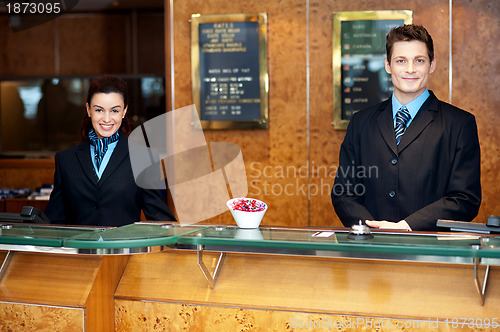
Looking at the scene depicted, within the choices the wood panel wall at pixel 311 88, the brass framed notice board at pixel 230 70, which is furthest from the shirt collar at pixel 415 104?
the brass framed notice board at pixel 230 70

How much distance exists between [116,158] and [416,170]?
135cm

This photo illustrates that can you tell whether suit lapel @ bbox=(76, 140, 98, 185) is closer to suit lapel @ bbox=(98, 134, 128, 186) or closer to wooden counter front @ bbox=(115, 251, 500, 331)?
suit lapel @ bbox=(98, 134, 128, 186)

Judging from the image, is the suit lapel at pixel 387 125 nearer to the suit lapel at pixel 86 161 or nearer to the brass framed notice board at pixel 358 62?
the suit lapel at pixel 86 161

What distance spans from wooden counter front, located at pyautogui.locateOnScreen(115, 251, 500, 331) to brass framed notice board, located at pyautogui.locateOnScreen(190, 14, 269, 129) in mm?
2369

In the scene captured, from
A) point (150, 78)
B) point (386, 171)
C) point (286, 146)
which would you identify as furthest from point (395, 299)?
point (150, 78)

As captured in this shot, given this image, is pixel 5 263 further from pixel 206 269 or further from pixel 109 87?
pixel 109 87

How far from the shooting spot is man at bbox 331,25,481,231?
2.32 m

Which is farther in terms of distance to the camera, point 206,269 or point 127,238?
point 206,269

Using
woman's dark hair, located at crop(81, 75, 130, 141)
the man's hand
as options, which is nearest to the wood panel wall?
woman's dark hair, located at crop(81, 75, 130, 141)

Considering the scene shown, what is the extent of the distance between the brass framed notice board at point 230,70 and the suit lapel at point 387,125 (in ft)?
5.96

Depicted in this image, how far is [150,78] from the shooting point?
6.88 m

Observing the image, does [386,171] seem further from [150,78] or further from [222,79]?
[150,78]

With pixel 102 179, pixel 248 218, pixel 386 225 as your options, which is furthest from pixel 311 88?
pixel 248 218

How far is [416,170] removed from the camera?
2.40 metres
